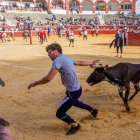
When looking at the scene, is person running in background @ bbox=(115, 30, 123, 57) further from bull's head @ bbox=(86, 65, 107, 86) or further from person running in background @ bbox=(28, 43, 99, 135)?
person running in background @ bbox=(28, 43, 99, 135)

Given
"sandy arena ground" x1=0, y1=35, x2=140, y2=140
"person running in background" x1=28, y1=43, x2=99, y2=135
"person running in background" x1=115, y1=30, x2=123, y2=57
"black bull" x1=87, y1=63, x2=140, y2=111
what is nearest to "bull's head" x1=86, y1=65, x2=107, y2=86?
"black bull" x1=87, y1=63, x2=140, y2=111

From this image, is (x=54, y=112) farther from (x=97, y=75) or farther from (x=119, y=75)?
(x=119, y=75)

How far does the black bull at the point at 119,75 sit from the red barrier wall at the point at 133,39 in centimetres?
2125

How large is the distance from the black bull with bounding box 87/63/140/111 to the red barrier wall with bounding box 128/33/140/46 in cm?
2125

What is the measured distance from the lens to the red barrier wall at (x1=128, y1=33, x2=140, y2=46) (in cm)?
2821

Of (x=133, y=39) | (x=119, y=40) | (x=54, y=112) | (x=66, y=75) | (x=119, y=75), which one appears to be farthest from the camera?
(x=133, y=39)

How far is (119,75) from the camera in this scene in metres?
7.14

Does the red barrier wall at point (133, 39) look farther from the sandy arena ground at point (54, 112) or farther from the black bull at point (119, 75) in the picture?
the black bull at point (119, 75)

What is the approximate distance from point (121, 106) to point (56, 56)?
10.0ft

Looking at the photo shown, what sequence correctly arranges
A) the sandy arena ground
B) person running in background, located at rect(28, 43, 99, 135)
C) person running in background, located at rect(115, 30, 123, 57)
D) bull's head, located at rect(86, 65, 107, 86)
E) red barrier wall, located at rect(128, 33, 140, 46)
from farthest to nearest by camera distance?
red barrier wall, located at rect(128, 33, 140, 46) < person running in background, located at rect(115, 30, 123, 57) < bull's head, located at rect(86, 65, 107, 86) < the sandy arena ground < person running in background, located at rect(28, 43, 99, 135)

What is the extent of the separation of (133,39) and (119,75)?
21.9 m

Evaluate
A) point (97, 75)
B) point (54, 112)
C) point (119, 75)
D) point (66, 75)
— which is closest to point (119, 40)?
point (119, 75)

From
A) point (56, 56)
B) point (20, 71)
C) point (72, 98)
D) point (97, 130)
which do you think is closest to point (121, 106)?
point (97, 130)

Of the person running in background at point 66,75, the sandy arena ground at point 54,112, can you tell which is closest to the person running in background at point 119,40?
the sandy arena ground at point 54,112
